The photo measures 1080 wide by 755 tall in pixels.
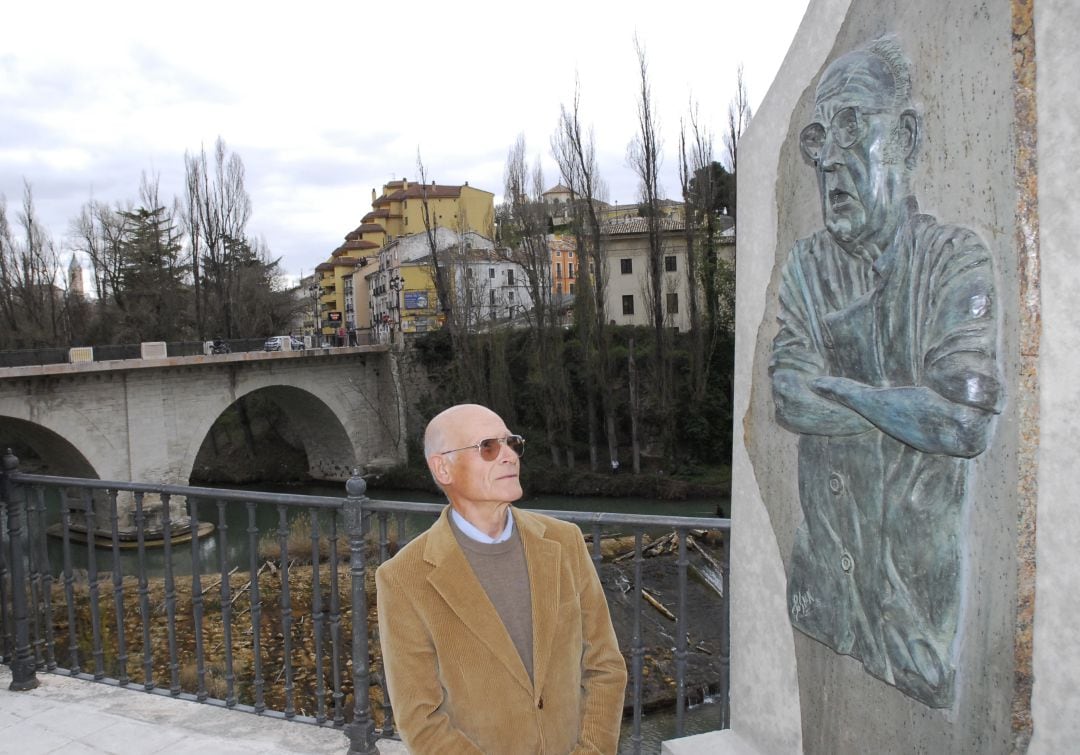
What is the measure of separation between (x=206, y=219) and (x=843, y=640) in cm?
2725

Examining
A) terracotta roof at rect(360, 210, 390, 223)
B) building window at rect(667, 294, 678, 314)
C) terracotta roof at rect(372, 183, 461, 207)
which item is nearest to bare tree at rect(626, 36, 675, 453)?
building window at rect(667, 294, 678, 314)

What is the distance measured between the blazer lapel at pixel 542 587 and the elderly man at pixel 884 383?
510 mm

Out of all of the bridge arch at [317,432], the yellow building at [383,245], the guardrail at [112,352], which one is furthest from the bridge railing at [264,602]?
the yellow building at [383,245]

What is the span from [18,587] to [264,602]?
7836mm

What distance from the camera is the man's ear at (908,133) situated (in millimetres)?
1351

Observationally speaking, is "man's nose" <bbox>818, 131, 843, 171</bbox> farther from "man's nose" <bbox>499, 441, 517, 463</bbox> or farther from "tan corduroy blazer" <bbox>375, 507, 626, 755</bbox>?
"tan corduroy blazer" <bbox>375, 507, 626, 755</bbox>

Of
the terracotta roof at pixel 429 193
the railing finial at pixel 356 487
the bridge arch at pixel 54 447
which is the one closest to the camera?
the railing finial at pixel 356 487

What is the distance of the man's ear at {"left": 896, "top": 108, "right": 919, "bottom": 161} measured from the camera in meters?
1.35

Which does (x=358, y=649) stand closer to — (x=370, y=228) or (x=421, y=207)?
(x=421, y=207)

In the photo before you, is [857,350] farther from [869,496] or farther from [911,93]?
[911,93]

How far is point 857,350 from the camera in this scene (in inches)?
58.6

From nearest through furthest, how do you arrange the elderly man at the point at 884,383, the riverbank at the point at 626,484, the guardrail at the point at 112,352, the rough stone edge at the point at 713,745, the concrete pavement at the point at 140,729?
the elderly man at the point at 884,383 < the rough stone edge at the point at 713,745 < the concrete pavement at the point at 140,729 < the guardrail at the point at 112,352 < the riverbank at the point at 626,484

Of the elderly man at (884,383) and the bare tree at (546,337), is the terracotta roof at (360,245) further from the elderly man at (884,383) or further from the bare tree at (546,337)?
the elderly man at (884,383)

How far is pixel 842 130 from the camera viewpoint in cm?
144
